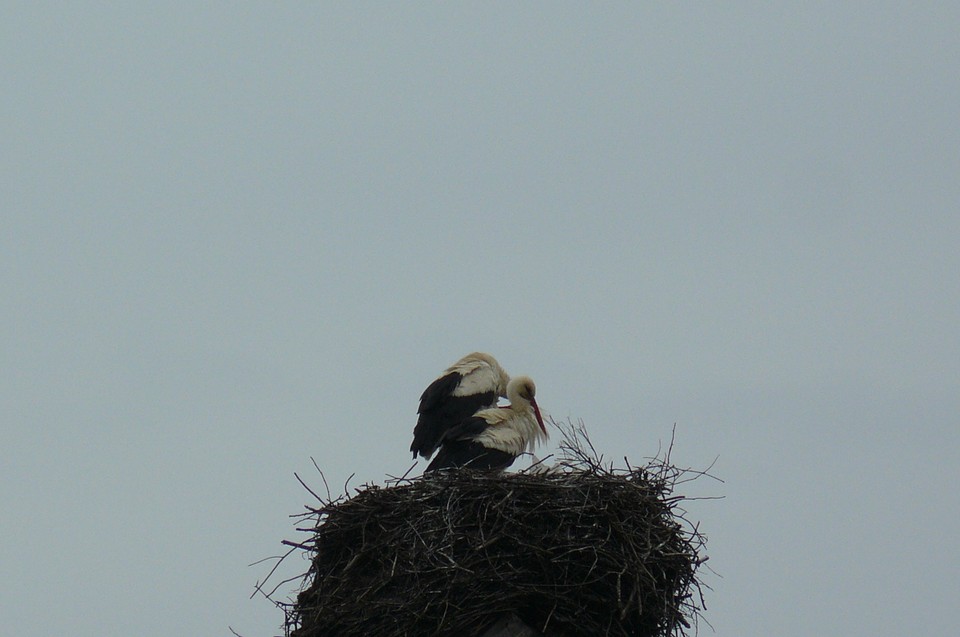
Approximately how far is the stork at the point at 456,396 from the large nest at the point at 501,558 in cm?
175

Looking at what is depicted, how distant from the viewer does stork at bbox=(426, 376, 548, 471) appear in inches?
331

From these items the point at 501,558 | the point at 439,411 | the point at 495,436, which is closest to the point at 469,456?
the point at 495,436

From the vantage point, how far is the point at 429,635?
20.1 ft

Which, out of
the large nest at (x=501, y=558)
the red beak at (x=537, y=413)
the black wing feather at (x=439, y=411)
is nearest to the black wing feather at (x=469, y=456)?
the black wing feather at (x=439, y=411)

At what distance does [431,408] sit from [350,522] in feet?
6.95

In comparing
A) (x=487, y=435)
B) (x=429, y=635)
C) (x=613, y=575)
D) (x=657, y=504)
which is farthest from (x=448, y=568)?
(x=487, y=435)

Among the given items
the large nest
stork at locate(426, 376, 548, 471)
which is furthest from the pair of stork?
the large nest

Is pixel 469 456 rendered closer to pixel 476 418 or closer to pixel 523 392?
pixel 476 418

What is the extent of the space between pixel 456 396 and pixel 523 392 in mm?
461

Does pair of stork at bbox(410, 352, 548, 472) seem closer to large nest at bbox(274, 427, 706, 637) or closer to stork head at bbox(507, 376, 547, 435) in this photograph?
stork head at bbox(507, 376, 547, 435)

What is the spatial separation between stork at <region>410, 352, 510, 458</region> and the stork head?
176 mm

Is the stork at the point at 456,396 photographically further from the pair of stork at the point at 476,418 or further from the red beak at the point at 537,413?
the red beak at the point at 537,413

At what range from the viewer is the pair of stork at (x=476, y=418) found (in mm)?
8477

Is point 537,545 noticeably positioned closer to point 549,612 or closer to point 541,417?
point 549,612
